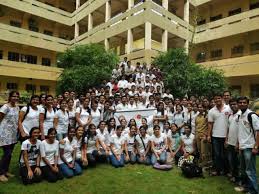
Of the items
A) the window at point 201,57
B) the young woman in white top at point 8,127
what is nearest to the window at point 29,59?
the window at point 201,57

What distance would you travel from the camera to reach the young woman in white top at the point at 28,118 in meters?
6.73

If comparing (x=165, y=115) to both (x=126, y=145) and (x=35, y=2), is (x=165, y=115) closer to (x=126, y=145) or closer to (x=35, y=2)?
(x=126, y=145)

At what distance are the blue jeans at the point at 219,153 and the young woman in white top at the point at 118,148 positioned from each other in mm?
2774

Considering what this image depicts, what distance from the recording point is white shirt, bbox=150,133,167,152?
29.5 ft

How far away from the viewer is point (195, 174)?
7539 mm

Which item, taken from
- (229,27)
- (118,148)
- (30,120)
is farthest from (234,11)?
(30,120)

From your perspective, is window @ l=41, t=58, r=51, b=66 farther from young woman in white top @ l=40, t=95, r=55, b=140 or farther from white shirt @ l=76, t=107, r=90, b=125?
young woman in white top @ l=40, t=95, r=55, b=140

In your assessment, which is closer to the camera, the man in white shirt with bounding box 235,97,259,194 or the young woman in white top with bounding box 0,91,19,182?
the man in white shirt with bounding box 235,97,259,194

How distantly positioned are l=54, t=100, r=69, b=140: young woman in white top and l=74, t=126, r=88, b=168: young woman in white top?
0.43 meters

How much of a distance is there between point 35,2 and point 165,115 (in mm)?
23762

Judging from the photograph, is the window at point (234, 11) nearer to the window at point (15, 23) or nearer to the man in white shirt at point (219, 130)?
Answer: the man in white shirt at point (219, 130)

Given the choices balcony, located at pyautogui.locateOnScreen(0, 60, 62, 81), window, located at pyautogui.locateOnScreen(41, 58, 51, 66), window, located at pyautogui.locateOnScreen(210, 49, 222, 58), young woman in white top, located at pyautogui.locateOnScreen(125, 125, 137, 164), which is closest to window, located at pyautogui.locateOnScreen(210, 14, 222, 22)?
window, located at pyautogui.locateOnScreen(210, 49, 222, 58)

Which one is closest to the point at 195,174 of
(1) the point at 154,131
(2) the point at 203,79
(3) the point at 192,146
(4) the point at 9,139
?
(3) the point at 192,146

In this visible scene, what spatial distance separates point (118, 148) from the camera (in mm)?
8836
